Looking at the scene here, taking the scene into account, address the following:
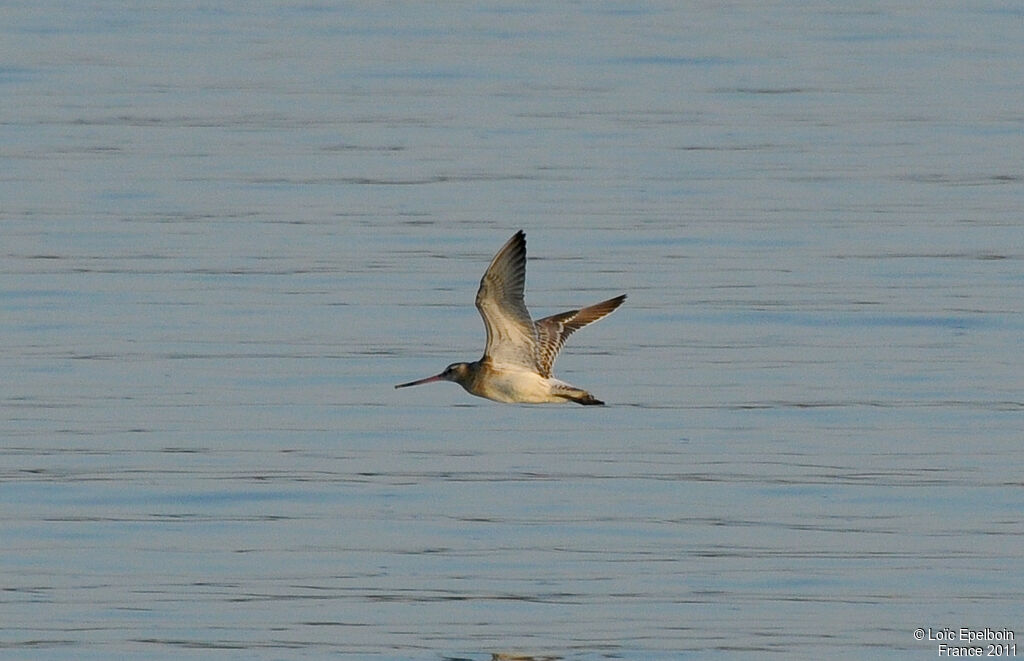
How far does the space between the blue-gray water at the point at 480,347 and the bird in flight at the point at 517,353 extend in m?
0.81

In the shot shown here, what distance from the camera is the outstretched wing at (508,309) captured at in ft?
37.9

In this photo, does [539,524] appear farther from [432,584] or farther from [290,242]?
[290,242]

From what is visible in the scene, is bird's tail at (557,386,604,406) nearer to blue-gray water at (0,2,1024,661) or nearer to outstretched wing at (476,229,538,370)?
outstretched wing at (476,229,538,370)

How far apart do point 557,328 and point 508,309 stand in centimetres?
61

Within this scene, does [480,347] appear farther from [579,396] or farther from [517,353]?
[579,396]

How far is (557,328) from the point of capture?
40.9ft

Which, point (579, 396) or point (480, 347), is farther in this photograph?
point (480, 347)

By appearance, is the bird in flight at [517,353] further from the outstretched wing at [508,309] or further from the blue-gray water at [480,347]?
the blue-gray water at [480,347]

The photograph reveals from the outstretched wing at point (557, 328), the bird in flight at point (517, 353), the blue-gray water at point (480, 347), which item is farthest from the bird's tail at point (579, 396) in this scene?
the blue-gray water at point (480, 347)

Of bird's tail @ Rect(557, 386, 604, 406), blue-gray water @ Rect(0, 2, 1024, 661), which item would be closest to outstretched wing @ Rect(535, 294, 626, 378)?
bird's tail @ Rect(557, 386, 604, 406)

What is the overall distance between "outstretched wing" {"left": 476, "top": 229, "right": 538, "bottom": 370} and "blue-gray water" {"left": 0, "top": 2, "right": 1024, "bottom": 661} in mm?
965

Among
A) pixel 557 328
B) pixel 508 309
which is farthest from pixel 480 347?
pixel 508 309

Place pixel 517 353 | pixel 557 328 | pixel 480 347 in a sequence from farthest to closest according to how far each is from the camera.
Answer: pixel 480 347 → pixel 557 328 → pixel 517 353

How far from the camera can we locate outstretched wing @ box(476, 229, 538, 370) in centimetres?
1156
